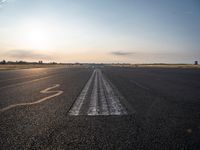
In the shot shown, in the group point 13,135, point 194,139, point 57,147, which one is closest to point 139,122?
point 194,139

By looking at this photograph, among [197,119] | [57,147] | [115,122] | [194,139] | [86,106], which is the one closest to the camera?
[57,147]

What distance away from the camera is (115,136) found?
14.7 feet

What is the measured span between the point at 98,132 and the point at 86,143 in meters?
0.74

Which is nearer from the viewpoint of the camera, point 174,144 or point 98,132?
point 174,144

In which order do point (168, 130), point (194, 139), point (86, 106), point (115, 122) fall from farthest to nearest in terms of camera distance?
point (86, 106) < point (115, 122) < point (168, 130) < point (194, 139)

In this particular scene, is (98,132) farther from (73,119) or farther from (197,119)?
(197,119)

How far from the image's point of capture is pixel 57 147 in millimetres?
3857

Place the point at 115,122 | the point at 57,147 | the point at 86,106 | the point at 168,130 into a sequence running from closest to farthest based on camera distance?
the point at 57,147 < the point at 168,130 < the point at 115,122 < the point at 86,106

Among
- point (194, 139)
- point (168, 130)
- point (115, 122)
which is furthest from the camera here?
point (115, 122)

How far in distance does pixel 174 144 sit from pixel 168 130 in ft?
3.08

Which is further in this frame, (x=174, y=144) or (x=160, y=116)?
(x=160, y=116)

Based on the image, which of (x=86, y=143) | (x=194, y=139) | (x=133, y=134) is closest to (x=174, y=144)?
(x=194, y=139)

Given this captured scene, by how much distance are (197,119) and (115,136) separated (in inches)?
103

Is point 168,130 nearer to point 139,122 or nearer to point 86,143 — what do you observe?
point 139,122
